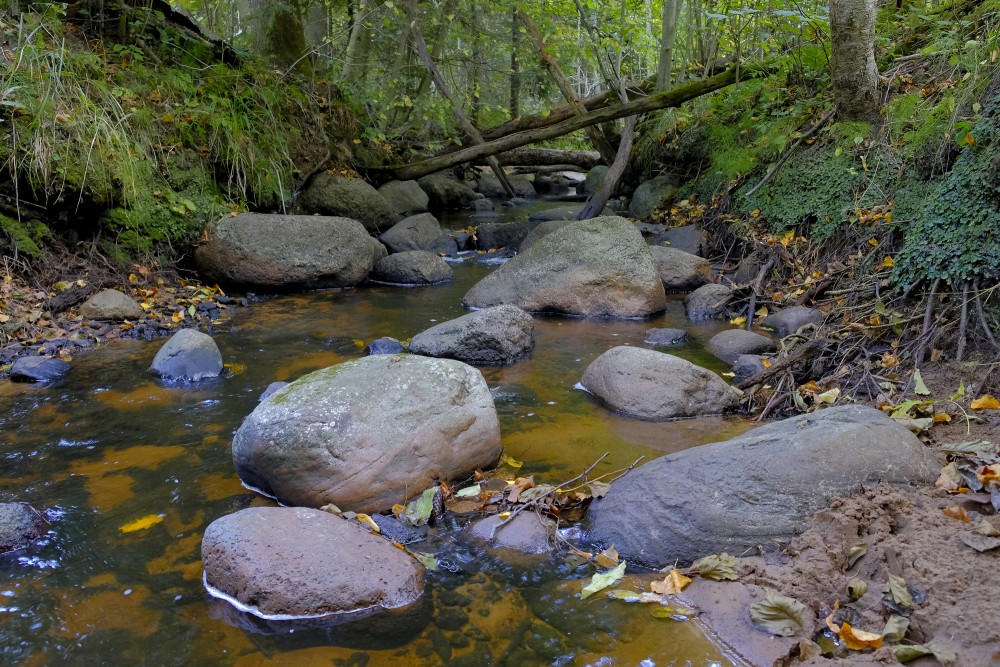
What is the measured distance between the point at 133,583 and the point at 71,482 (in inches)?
47.4

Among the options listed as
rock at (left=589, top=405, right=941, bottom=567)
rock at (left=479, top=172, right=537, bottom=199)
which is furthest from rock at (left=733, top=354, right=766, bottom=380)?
rock at (left=479, top=172, right=537, bottom=199)

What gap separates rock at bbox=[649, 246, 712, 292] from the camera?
8633mm

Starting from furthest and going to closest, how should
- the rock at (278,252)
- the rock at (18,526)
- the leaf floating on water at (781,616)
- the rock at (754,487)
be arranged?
the rock at (278,252) → the rock at (18,526) → the rock at (754,487) → the leaf floating on water at (781,616)

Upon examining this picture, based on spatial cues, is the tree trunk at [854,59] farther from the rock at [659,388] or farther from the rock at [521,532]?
the rock at [521,532]

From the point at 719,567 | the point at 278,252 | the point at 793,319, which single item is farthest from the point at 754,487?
the point at 278,252

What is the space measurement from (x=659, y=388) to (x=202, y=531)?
9.82 ft

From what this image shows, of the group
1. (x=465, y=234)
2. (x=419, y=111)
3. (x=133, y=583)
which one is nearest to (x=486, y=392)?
(x=133, y=583)

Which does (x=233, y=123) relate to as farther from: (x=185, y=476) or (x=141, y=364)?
(x=185, y=476)

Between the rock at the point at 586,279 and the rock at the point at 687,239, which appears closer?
the rock at the point at 586,279

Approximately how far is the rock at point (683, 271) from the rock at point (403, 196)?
16.2 feet

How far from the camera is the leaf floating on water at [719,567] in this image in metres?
3.10

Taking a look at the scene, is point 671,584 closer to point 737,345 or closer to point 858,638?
point 858,638

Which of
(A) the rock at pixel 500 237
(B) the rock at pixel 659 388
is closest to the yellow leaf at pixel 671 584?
(B) the rock at pixel 659 388

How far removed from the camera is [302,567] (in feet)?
10.1
